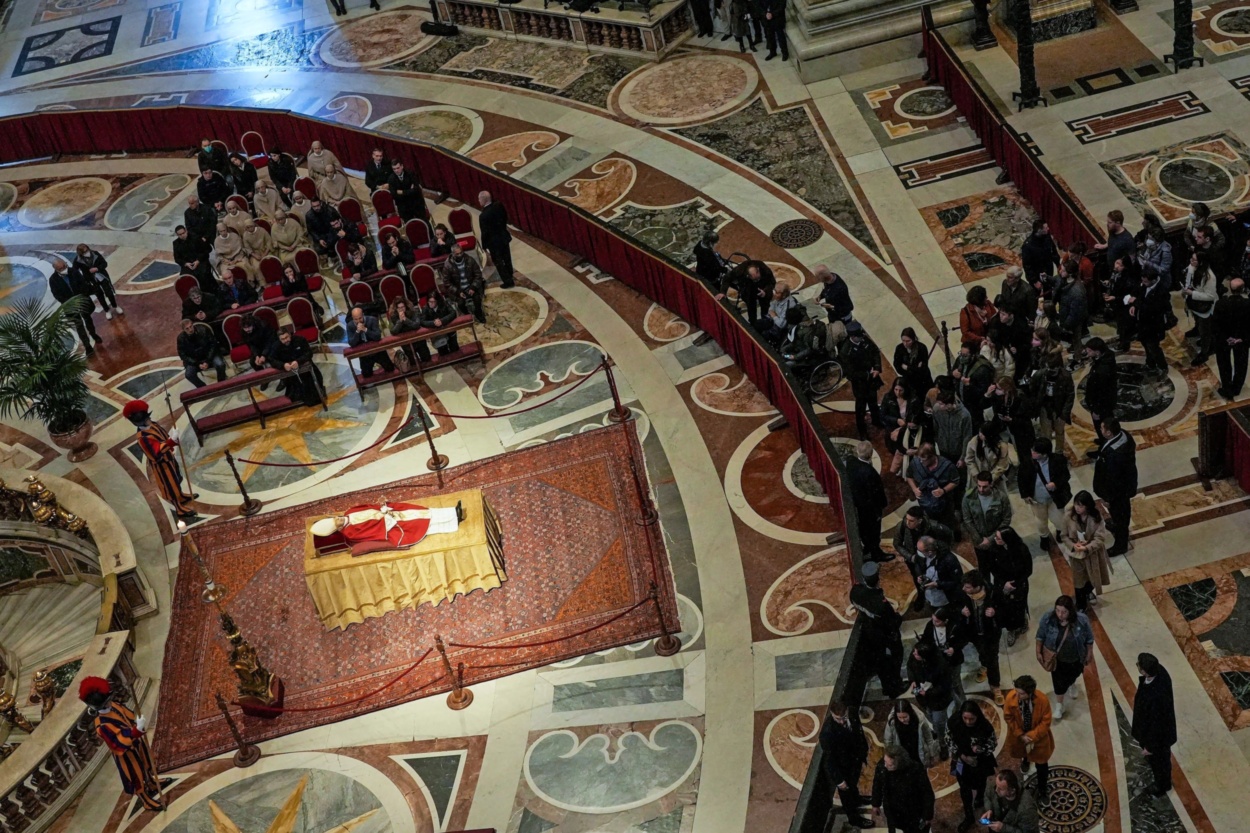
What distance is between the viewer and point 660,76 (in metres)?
22.3

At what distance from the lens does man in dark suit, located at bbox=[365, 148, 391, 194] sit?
19766mm

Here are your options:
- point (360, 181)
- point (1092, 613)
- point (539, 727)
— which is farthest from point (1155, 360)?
point (360, 181)

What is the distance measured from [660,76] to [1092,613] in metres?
12.9

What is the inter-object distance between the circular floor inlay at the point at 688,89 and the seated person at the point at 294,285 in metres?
5.82

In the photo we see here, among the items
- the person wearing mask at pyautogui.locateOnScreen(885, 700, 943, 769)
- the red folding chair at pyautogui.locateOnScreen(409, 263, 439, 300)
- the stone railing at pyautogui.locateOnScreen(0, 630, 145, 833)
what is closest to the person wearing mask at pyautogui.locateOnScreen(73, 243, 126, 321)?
the red folding chair at pyautogui.locateOnScreen(409, 263, 439, 300)

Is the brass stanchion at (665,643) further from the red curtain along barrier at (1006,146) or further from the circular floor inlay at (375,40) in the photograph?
the circular floor inlay at (375,40)

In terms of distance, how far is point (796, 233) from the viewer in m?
17.9

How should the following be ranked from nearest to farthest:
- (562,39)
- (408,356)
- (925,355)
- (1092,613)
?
(1092,613)
(925,355)
(408,356)
(562,39)

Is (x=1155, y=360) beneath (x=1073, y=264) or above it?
beneath

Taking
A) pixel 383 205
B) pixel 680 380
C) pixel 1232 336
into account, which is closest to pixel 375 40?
pixel 383 205

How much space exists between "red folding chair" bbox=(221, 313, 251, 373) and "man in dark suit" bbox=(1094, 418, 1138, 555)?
10.2 metres

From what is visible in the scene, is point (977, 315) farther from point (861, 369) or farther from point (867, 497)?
point (867, 497)

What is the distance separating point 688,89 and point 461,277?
6075 mm

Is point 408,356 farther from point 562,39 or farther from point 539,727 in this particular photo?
point 562,39
